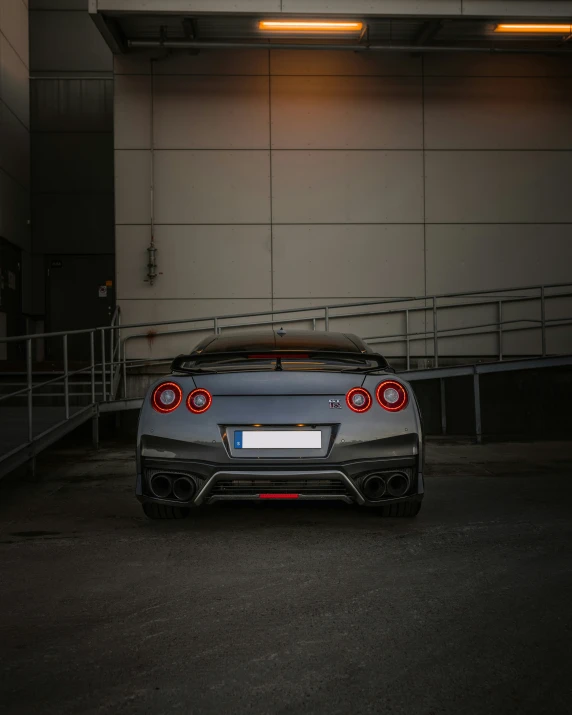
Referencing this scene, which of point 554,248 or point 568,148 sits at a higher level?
point 568,148

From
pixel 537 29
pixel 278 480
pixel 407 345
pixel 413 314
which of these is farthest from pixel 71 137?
pixel 278 480

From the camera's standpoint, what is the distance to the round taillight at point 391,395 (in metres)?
5.00

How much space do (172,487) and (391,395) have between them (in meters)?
1.44

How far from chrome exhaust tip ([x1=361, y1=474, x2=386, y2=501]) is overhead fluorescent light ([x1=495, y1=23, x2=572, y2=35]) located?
976cm

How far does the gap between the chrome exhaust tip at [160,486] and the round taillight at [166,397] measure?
1.32 feet

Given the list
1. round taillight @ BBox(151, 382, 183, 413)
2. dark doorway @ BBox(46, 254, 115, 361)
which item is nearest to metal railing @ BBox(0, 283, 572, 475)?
dark doorway @ BBox(46, 254, 115, 361)

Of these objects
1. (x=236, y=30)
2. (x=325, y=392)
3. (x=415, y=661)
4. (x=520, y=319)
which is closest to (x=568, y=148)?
Result: (x=520, y=319)

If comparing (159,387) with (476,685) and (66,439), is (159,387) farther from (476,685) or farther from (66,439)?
(66,439)

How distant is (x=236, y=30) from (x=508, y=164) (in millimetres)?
5034

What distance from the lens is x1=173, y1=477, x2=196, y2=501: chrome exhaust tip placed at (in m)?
4.89

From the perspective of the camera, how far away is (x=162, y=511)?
542 cm

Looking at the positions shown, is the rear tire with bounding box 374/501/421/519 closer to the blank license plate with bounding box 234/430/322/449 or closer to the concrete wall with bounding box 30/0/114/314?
the blank license plate with bounding box 234/430/322/449

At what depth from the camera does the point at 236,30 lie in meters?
12.7

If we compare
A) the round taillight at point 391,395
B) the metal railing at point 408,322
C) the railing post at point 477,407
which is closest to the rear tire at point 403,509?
the round taillight at point 391,395
